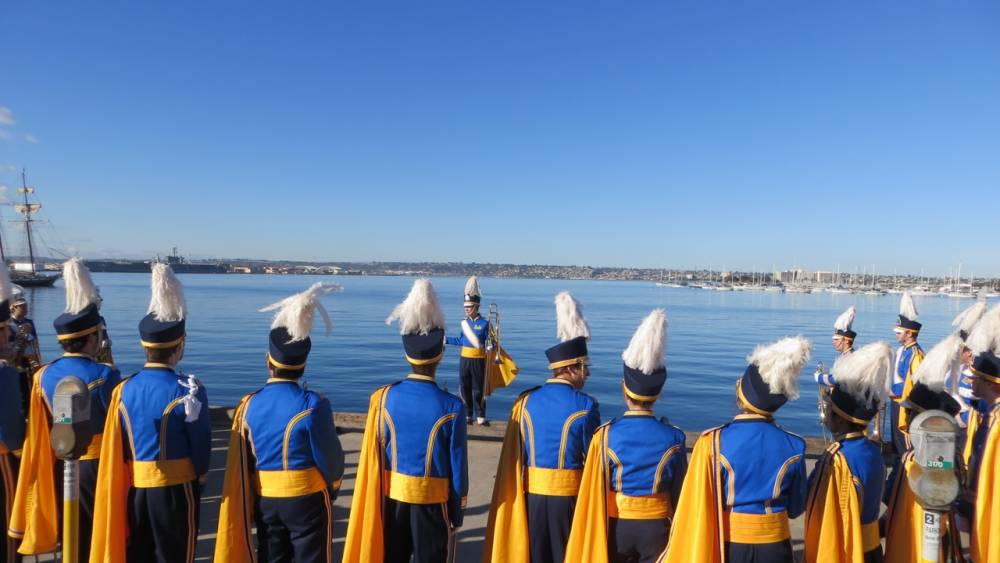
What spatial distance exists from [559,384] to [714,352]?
3025 cm

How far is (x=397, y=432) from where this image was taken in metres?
4.11

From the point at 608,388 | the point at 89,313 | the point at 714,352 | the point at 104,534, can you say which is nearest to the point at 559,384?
the point at 104,534

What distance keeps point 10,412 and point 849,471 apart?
564 centimetres

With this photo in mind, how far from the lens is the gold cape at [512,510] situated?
168 inches

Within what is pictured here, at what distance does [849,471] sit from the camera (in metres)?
3.48

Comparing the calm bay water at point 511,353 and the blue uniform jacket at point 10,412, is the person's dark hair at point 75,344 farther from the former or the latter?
the calm bay water at point 511,353

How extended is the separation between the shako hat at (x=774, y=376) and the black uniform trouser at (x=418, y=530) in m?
2.16

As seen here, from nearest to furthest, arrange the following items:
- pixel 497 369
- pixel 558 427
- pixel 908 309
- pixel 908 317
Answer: pixel 558 427, pixel 908 317, pixel 908 309, pixel 497 369

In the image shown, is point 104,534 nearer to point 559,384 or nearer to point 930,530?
point 559,384

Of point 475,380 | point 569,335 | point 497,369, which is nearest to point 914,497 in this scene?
point 569,335

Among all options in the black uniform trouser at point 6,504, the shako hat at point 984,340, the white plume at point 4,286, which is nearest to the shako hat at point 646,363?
the shako hat at point 984,340

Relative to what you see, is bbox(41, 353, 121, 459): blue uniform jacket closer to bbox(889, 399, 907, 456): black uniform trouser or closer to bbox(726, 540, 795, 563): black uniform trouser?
bbox(726, 540, 795, 563): black uniform trouser

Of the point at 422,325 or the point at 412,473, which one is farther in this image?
the point at 422,325

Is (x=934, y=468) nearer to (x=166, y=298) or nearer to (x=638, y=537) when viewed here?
(x=638, y=537)
